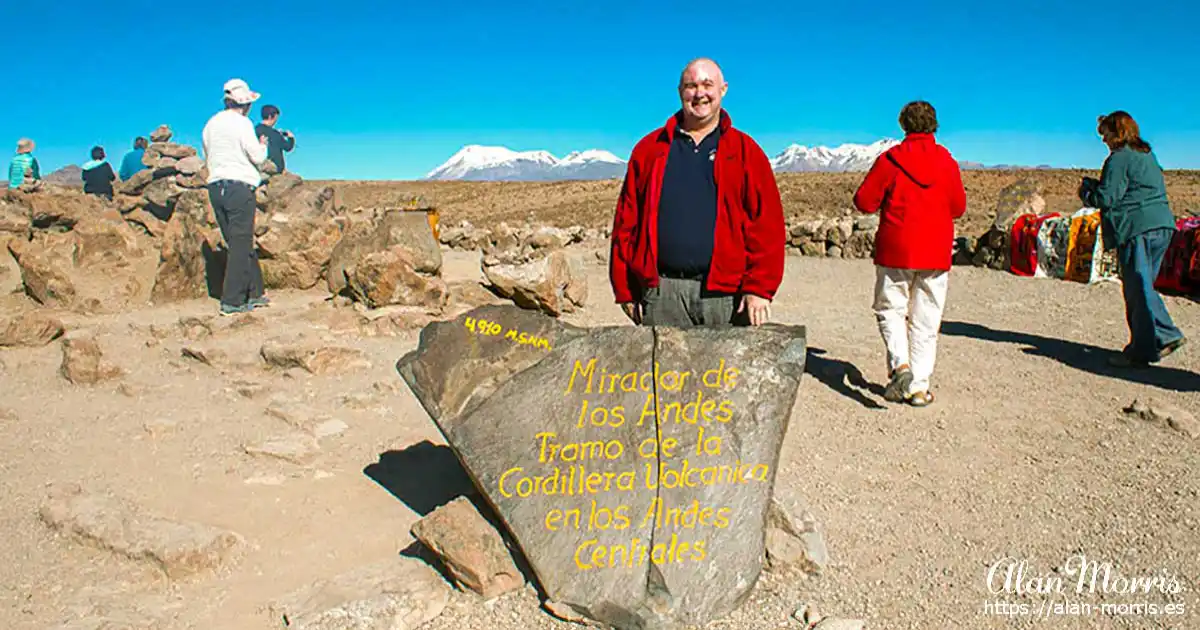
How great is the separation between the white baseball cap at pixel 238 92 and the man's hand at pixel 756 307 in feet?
20.3

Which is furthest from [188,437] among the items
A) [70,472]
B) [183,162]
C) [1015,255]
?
[183,162]

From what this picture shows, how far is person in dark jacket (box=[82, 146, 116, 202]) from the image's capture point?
57.8 feet

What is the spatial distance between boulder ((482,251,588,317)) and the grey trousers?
4.98 m

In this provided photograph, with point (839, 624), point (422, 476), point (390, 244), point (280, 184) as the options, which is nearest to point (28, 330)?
point (390, 244)

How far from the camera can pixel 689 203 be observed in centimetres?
366

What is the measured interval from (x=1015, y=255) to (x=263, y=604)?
11.3m

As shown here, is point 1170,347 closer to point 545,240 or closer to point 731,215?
point 731,215

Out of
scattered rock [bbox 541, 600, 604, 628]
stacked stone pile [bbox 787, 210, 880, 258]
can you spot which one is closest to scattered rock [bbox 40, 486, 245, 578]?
scattered rock [bbox 541, 600, 604, 628]

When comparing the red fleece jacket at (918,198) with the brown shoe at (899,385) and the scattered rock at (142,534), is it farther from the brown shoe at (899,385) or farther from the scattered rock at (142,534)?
the scattered rock at (142,534)

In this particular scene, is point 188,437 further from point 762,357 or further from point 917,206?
point 917,206

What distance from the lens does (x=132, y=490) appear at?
4395mm

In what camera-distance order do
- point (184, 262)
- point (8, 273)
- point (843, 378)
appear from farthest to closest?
point (8, 273) → point (184, 262) → point (843, 378)

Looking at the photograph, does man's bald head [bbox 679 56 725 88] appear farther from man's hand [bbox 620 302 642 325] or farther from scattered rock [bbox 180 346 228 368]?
scattered rock [bbox 180 346 228 368]

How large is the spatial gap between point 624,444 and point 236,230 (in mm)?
6163
